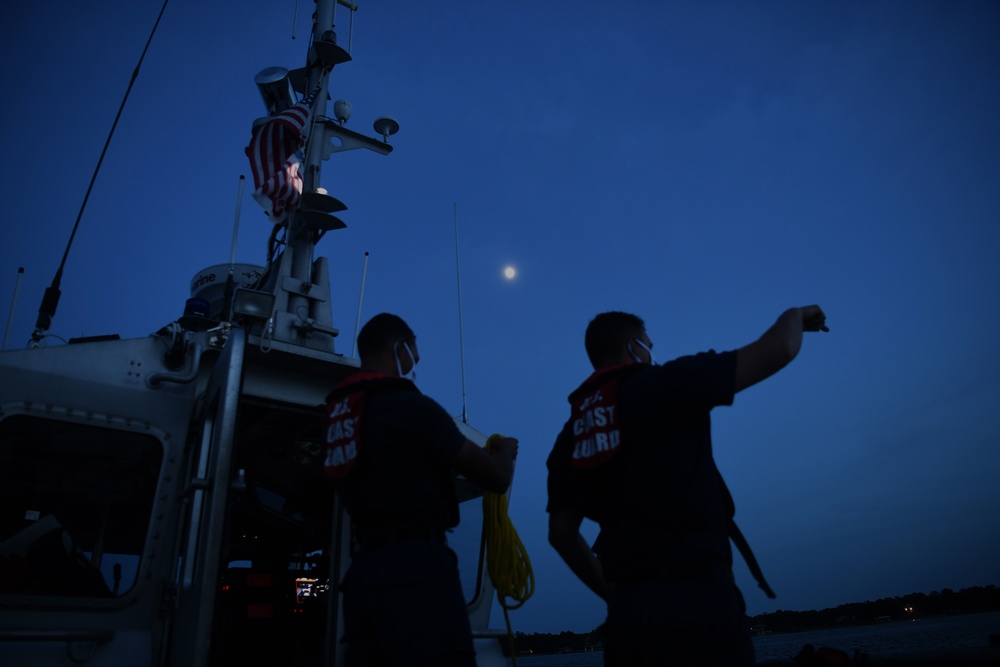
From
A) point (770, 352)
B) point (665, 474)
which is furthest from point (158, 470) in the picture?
point (770, 352)

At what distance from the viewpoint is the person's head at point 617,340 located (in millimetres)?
2568

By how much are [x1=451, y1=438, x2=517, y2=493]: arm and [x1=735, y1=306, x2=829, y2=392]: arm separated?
1090 millimetres

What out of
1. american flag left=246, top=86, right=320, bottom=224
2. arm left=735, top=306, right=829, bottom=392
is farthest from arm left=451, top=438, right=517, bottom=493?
american flag left=246, top=86, right=320, bottom=224

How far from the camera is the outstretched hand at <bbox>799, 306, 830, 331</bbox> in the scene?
235 centimetres

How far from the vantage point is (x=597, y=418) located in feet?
7.55

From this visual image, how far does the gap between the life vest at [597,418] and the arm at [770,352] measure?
0.36 meters

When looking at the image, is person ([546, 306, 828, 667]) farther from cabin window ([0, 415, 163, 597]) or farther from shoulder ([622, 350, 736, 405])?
cabin window ([0, 415, 163, 597])

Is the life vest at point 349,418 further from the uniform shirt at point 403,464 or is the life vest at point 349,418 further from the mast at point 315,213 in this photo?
the mast at point 315,213

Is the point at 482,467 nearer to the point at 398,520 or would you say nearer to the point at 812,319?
the point at 398,520

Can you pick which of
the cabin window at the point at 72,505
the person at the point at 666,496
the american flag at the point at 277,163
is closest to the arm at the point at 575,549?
the person at the point at 666,496

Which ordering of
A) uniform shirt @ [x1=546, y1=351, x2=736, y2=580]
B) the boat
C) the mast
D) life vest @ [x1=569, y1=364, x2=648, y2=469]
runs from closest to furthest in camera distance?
uniform shirt @ [x1=546, y1=351, x2=736, y2=580], life vest @ [x1=569, y1=364, x2=648, y2=469], the boat, the mast

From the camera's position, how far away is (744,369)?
211 cm

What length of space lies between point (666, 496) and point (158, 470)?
140 inches

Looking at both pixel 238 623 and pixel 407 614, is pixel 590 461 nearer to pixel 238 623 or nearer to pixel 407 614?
pixel 407 614
